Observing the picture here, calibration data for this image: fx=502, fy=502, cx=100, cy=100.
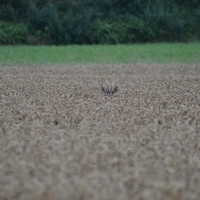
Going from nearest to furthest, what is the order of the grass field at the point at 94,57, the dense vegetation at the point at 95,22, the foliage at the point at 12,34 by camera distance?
1. the grass field at the point at 94,57
2. the foliage at the point at 12,34
3. the dense vegetation at the point at 95,22

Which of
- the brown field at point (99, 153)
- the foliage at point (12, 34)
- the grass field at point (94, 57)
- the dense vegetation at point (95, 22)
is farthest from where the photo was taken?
the dense vegetation at point (95, 22)

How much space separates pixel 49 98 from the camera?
4.11 meters

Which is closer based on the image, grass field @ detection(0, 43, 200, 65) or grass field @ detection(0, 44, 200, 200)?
grass field @ detection(0, 44, 200, 200)

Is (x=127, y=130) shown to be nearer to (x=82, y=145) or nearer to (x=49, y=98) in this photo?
(x=82, y=145)

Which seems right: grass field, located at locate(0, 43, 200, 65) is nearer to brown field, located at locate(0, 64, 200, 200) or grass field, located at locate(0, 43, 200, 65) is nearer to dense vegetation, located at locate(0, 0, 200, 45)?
dense vegetation, located at locate(0, 0, 200, 45)

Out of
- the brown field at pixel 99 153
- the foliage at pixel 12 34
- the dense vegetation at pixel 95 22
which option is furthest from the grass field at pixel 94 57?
the brown field at pixel 99 153

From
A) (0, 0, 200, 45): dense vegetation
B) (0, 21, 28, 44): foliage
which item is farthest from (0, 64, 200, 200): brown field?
(0, 0, 200, 45): dense vegetation

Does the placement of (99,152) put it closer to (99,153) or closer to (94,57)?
(99,153)

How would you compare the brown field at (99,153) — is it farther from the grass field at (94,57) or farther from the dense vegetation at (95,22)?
the dense vegetation at (95,22)

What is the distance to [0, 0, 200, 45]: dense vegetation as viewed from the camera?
23.6m

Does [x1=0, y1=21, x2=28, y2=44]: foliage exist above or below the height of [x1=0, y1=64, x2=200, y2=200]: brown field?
below

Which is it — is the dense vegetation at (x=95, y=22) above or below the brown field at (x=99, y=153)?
below

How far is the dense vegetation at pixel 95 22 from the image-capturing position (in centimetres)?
2364

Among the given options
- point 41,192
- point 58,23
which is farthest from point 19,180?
point 58,23
